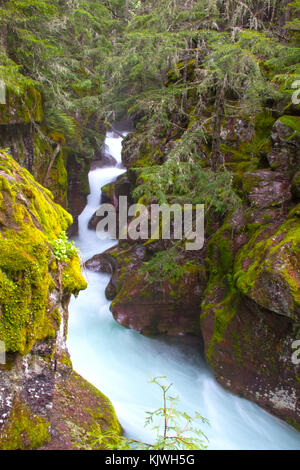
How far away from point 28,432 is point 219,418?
4.50 m

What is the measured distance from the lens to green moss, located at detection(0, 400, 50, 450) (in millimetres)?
2430

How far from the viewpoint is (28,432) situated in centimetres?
258

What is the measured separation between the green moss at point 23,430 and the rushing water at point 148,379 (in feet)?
7.16

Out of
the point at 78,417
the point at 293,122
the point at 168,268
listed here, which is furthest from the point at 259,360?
the point at 293,122

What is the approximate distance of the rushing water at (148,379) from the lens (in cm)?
523

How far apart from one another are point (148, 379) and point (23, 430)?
4.55m

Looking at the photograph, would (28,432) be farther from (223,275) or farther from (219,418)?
(223,275)

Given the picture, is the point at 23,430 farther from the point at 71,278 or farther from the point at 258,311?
the point at 258,311

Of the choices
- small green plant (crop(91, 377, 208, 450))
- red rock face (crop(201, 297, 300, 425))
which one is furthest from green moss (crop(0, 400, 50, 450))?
red rock face (crop(201, 297, 300, 425))

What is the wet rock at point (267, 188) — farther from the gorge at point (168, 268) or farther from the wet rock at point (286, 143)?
the wet rock at point (286, 143)

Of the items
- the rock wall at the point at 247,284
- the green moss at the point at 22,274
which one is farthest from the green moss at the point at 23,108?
the green moss at the point at 22,274

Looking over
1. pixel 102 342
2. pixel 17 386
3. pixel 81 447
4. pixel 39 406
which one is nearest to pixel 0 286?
pixel 17 386

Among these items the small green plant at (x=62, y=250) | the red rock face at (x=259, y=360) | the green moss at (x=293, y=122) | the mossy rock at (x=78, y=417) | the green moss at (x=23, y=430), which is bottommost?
the red rock face at (x=259, y=360)

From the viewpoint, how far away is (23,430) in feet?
8.37
